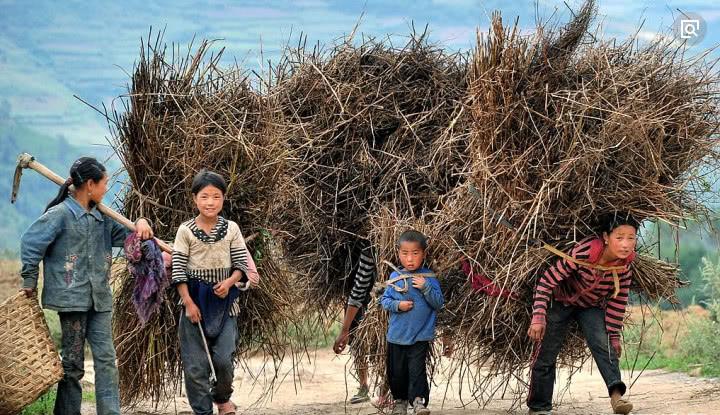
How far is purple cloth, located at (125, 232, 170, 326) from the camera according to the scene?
5.97 m

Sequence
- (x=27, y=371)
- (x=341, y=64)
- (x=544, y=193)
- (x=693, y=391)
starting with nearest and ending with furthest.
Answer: (x=27, y=371) → (x=544, y=193) → (x=341, y=64) → (x=693, y=391)

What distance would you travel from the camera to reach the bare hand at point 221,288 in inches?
237

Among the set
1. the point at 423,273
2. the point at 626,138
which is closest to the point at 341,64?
the point at 423,273

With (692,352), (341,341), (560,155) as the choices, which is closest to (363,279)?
(341,341)

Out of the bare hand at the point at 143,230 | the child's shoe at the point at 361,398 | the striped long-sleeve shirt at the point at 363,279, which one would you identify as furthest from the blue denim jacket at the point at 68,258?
the child's shoe at the point at 361,398

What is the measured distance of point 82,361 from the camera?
5.94 meters

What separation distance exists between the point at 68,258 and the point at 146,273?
45cm

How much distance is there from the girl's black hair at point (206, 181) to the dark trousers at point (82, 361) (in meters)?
0.86

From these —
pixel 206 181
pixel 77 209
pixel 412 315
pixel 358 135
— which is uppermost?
pixel 358 135

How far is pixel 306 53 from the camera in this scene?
7930 mm

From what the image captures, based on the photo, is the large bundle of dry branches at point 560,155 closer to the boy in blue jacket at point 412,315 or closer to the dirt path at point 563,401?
the boy in blue jacket at point 412,315

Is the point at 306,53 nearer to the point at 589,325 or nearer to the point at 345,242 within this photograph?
the point at 345,242

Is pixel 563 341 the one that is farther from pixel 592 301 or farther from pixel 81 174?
pixel 81 174

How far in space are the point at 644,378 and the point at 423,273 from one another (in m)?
4.04
